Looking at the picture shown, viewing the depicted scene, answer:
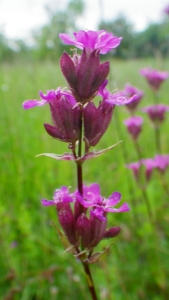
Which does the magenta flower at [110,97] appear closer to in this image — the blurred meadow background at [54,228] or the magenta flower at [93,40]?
the magenta flower at [93,40]

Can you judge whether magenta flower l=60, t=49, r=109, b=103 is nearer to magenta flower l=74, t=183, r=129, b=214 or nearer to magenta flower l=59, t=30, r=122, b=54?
magenta flower l=59, t=30, r=122, b=54

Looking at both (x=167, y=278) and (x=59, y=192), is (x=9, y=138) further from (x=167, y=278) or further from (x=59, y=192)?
(x=59, y=192)

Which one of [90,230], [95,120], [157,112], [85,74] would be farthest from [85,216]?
[157,112]

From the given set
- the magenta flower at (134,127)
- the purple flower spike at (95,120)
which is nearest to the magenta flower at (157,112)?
the magenta flower at (134,127)

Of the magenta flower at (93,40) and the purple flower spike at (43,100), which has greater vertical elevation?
the magenta flower at (93,40)

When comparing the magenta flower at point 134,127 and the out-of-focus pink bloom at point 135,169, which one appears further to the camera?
the magenta flower at point 134,127
